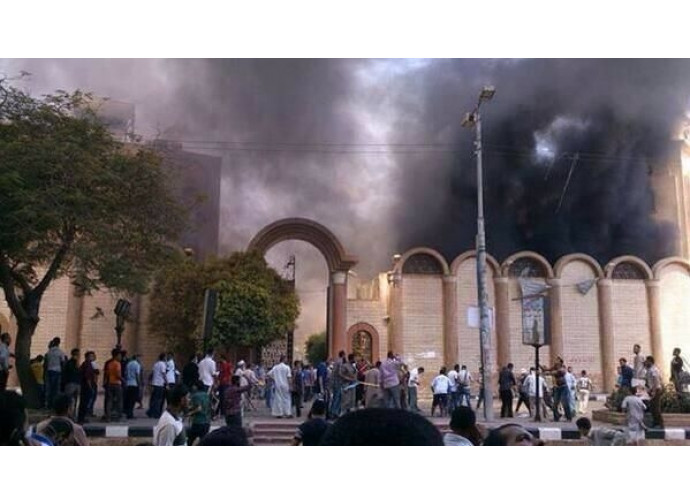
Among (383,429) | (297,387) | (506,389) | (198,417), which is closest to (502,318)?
(506,389)

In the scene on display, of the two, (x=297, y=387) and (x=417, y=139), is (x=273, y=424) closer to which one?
(x=297, y=387)

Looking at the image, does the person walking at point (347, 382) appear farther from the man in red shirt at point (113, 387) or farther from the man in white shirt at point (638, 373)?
the man in white shirt at point (638, 373)

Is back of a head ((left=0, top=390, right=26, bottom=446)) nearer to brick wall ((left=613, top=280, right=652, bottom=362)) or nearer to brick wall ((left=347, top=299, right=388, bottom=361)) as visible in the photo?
brick wall ((left=347, top=299, right=388, bottom=361))

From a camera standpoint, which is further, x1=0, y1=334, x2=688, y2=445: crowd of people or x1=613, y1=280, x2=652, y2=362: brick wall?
x1=613, y1=280, x2=652, y2=362: brick wall

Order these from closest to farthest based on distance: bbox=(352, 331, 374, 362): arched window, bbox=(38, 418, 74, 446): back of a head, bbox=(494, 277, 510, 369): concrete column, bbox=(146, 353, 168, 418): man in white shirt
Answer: bbox=(38, 418, 74, 446): back of a head, bbox=(146, 353, 168, 418): man in white shirt, bbox=(494, 277, 510, 369): concrete column, bbox=(352, 331, 374, 362): arched window

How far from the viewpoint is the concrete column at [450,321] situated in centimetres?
1820

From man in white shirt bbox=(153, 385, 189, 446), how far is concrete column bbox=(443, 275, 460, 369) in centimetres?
1302

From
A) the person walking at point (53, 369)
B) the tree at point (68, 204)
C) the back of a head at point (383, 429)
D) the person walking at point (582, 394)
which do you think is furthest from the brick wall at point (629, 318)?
the back of a head at point (383, 429)

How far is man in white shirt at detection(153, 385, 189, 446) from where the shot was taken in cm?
549

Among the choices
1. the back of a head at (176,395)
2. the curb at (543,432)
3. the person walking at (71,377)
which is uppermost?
the person walking at (71,377)

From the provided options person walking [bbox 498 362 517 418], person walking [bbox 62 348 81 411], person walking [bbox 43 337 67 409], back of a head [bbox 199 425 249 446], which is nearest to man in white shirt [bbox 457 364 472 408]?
person walking [bbox 498 362 517 418]

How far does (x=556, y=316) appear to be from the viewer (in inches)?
733

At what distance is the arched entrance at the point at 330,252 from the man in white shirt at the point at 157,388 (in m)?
6.39

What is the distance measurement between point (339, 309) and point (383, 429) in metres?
16.5
